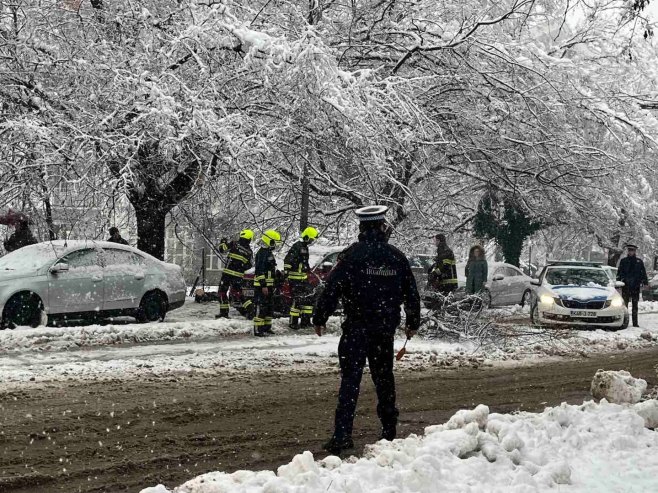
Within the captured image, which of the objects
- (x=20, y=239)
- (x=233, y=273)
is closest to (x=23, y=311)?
(x=20, y=239)

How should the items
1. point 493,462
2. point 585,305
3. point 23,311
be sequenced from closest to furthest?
point 493,462 < point 23,311 < point 585,305

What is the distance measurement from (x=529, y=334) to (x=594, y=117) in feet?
18.9

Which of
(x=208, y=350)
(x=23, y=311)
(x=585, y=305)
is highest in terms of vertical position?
(x=23, y=311)

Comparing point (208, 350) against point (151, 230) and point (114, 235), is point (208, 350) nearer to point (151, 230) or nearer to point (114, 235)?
point (114, 235)

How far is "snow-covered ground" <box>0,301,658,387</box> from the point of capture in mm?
10758

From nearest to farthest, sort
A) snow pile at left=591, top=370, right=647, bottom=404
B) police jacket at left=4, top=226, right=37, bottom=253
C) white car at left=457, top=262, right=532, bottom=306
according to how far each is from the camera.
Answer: snow pile at left=591, top=370, right=647, bottom=404
police jacket at left=4, top=226, right=37, bottom=253
white car at left=457, top=262, right=532, bottom=306

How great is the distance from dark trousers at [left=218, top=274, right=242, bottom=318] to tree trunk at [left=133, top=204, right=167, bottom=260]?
6.61ft

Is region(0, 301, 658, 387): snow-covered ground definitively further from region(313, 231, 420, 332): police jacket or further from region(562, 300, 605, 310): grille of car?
region(313, 231, 420, 332): police jacket

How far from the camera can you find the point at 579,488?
216 inches

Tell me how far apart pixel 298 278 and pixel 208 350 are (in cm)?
344

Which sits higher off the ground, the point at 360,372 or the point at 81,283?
the point at 81,283

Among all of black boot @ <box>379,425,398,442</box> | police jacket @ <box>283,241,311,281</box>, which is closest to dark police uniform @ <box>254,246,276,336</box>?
police jacket @ <box>283,241,311,281</box>

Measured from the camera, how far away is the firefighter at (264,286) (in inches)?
578

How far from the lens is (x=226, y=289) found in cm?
1717
